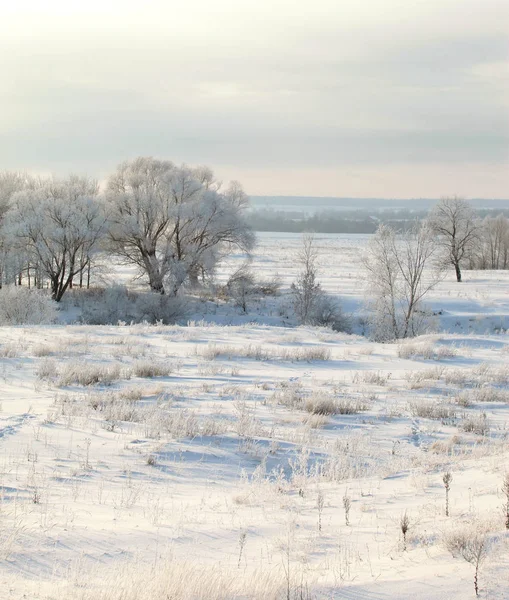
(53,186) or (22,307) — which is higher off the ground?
(53,186)

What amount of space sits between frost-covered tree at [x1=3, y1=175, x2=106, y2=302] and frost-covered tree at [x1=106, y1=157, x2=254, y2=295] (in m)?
2.83

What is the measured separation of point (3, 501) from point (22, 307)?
85.0 feet

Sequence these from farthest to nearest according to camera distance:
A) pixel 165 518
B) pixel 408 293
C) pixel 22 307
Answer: pixel 408 293
pixel 22 307
pixel 165 518

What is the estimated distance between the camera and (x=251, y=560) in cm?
388

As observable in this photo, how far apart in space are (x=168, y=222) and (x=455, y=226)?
93.0ft

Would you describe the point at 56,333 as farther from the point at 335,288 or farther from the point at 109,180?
the point at 335,288

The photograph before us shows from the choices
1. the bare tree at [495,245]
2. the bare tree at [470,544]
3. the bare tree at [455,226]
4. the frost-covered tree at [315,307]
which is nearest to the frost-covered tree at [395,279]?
the frost-covered tree at [315,307]

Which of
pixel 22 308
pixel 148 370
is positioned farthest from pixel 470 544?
pixel 22 308

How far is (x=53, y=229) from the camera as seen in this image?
41.9 m

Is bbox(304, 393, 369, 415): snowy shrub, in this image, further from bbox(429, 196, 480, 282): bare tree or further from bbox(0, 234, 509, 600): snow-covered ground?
bbox(429, 196, 480, 282): bare tree

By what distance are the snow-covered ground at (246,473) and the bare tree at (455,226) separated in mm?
45107

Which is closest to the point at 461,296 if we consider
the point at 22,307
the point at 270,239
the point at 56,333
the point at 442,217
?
the point at 442,217

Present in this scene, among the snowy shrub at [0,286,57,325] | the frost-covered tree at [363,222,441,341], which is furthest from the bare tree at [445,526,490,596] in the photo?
the frost-covered tree at [363,222,441,341]

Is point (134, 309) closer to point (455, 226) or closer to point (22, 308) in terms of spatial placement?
point (22, 308)
